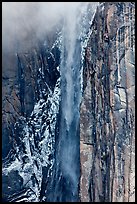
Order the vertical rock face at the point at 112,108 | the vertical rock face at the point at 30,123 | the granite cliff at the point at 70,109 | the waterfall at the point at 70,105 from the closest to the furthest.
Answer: the vertical rock face at the point at 112,108 < the granite cliff at the point at 70,109 < the waterfall at the point at 70,105 < the vertical rock face at the point at 30,123

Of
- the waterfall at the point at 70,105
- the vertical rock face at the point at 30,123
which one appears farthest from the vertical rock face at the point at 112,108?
the vertical rock face at the point at 30,123

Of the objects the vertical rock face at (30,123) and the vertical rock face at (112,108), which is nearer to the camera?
the vertical rock face at (112,108)

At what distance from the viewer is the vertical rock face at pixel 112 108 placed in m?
7.37

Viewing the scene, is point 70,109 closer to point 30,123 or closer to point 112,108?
point 30,123

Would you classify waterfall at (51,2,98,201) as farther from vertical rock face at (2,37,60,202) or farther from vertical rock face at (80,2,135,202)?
vertical rock face at (80,2,135,202)

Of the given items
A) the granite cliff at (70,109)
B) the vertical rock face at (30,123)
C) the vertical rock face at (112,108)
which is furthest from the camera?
the vertical rock face at (30,123)

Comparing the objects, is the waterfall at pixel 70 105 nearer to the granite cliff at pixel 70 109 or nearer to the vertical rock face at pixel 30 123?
the granite cliff at pixel 70 109

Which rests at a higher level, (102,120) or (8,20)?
(8,20)

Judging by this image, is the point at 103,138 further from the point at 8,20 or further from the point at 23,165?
the point at 8,20

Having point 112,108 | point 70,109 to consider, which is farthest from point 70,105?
point 112,108

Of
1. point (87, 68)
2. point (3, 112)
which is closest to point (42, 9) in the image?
point (87, 68)

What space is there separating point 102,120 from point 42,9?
2588 mm

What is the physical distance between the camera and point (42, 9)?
8.96m

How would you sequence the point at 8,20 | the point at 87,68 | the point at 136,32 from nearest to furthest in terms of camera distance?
the point at 136,32
the point at 87,68
the point at 8,20
